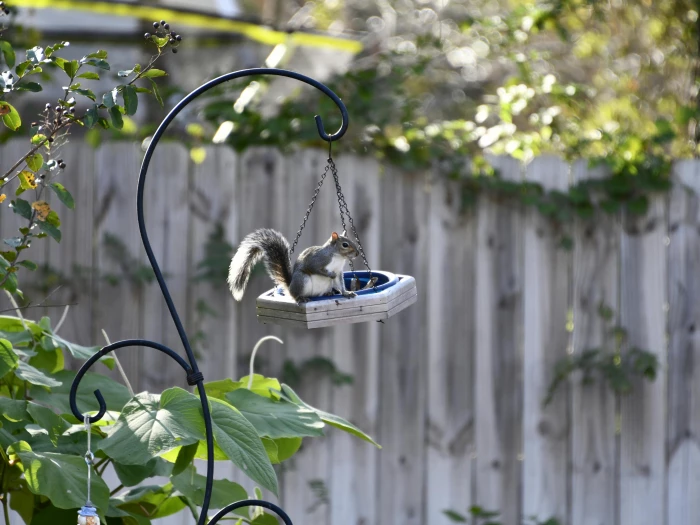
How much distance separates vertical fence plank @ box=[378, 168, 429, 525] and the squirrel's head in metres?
1.46

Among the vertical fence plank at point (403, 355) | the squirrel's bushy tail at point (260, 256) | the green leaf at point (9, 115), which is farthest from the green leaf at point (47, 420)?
the vertical fence plank at point (403, 355)

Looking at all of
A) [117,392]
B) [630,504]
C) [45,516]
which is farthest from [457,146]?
[45,516]

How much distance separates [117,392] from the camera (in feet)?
6.84

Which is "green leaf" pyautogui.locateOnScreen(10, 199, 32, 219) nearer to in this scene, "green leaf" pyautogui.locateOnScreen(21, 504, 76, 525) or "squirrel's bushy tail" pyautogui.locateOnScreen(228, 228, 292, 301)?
"squirrel's bushy tail" pyautogui.locateOnScreen(228, 228, 292, 301)

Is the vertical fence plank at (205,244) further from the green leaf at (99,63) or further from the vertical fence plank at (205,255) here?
the green leaf at (99,63)

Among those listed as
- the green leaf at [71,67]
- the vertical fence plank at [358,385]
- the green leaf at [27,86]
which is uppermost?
the green leaf at [71,67]

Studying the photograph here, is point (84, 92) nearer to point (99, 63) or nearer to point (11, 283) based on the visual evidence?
point (99, 63)

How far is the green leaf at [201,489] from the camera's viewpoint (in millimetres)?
1856

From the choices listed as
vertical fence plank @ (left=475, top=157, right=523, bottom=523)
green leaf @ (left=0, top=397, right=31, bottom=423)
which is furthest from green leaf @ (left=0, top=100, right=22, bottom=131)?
vertical fence plank @ (left=475, top=157, right=523, bottom=523)

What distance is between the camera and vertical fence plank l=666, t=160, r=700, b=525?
3426mm

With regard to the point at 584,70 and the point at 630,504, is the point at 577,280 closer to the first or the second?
the point at 630,504

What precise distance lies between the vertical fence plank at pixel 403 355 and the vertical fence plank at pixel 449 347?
0.03 meters

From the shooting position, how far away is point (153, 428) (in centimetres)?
159

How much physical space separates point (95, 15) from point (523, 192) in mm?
2775
